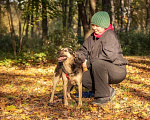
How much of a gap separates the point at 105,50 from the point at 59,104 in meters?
1.53

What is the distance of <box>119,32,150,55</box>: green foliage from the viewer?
49.9 ft

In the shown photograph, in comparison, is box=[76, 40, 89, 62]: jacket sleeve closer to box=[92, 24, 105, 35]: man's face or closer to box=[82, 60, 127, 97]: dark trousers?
box=[82, 60, 127, 97]: dark trousers

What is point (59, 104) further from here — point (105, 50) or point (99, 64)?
point (105, 50)

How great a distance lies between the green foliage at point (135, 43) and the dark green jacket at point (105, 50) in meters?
11.0

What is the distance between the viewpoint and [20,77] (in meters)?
7.32

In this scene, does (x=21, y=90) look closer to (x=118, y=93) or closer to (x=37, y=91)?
(x=37, y=91)

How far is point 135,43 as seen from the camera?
51.8 ft

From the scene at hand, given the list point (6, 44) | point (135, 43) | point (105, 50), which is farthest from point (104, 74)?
point (6, 44)

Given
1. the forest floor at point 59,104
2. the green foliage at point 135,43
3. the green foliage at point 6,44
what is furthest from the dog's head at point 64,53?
the green foliage at point 6,44

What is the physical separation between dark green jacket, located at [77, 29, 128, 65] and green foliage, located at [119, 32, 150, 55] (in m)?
11.0

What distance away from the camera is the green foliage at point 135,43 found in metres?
15.2

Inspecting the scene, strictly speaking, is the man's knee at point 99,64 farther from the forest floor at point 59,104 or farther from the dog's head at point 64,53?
the forest floor at point 59,104

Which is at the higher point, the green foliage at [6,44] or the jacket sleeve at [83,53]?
the jacket sleeve at [83,53]

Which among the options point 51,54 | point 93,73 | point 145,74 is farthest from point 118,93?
point 51,54
